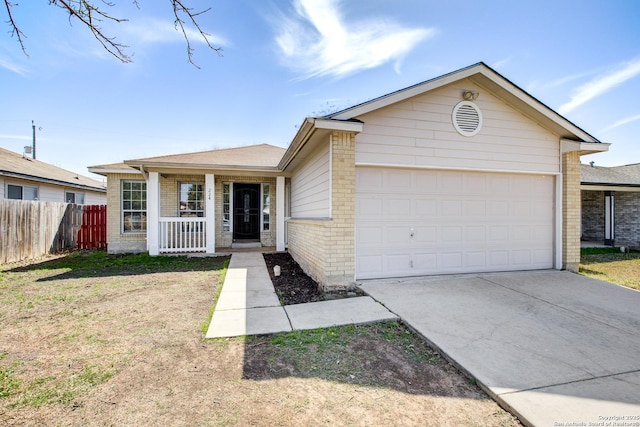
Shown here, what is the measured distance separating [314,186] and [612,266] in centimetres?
855

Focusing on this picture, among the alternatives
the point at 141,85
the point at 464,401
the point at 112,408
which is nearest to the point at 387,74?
the point at 141,85

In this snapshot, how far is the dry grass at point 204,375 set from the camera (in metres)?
2.28

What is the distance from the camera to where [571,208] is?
22.3 feet

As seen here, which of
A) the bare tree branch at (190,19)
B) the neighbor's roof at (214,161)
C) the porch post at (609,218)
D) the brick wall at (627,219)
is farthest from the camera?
the porch post at (609,218)

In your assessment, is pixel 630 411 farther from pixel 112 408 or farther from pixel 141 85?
pixel 141 85

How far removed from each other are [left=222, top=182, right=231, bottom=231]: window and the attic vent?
8.09 meters

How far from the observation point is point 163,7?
2.97 meters

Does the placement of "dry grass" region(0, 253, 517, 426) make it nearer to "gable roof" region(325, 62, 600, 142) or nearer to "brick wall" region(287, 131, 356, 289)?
"brick wall" region(287, 131, 356, 289)

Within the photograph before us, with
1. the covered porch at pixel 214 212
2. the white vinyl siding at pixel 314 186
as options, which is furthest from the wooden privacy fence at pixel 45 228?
the white vinyl siding at pixel 314 186

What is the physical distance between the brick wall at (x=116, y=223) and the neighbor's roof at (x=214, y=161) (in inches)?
17.2

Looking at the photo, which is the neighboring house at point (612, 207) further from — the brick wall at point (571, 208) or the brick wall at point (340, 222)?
the brick wall at point (340, 222)

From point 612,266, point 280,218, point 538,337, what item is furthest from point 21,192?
point 612,266

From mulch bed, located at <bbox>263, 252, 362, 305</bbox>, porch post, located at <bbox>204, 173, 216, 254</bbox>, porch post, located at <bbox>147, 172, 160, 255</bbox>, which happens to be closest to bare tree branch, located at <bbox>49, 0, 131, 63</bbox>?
mulch bed, located at <bbox>263, 252, 362, 305</bbox>

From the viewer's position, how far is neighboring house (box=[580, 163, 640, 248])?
12.1 m
